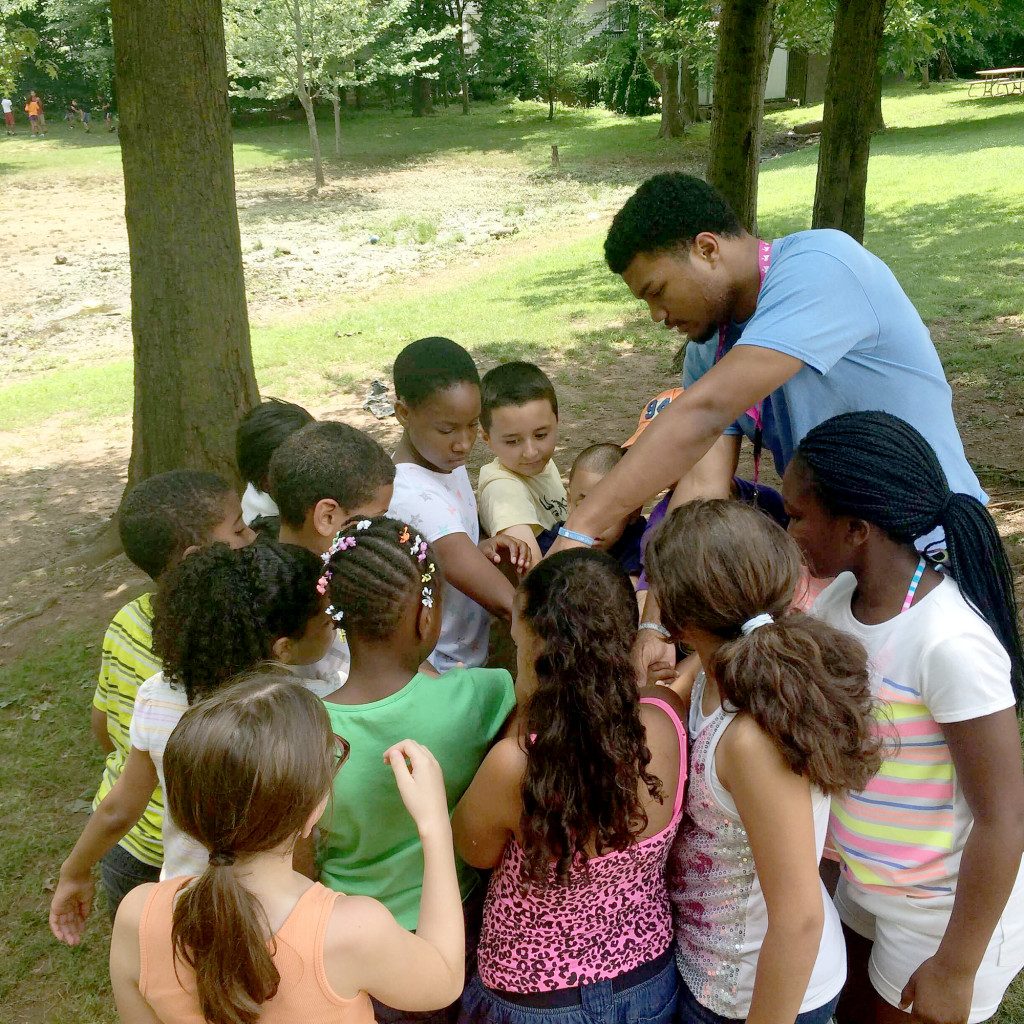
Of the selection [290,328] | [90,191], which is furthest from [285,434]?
[90,191]

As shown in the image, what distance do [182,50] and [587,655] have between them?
4.29m

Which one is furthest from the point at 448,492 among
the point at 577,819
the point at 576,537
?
the point at 577,819

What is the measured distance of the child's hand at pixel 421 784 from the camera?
179 cm

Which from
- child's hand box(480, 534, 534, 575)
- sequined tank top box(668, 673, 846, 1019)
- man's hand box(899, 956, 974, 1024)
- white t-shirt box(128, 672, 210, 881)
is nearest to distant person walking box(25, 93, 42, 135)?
child's hand box(480, 534, 534, 575)

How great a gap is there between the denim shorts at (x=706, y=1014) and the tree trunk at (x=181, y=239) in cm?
414

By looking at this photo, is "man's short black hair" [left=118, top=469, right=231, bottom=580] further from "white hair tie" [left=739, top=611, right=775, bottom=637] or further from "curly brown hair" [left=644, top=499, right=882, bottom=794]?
"white hair tie" [left=739, top=611, right=775, bottom=637]

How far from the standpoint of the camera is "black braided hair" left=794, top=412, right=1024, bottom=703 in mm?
1866

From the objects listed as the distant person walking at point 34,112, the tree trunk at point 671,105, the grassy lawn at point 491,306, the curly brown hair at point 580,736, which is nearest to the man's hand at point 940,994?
the curly brown hair at point 580,736

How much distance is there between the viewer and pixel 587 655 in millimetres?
1787

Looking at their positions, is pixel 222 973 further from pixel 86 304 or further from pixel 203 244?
pixel 86 304

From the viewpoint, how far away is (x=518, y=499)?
3076mm

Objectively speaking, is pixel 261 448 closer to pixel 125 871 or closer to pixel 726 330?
pixel 125 871

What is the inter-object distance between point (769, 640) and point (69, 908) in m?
1.86

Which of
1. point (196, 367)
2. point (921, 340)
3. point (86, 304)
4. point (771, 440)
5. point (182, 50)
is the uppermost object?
point (182, 50)
